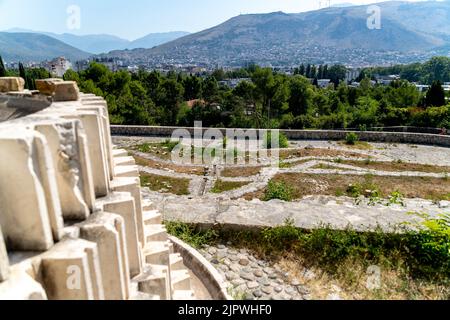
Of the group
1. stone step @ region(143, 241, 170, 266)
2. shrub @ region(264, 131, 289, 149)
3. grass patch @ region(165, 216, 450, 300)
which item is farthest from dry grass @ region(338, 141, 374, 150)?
stone step @ region(143, 241, 170, 266)

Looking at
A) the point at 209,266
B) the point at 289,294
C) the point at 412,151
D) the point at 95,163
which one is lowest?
the point at 412,151

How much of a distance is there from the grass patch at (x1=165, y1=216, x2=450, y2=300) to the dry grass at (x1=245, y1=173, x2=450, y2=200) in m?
5.81

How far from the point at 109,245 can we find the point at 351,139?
1965cm

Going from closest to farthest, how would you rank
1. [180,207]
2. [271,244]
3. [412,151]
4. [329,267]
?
[329,267]
[271,244]
[180,207]
[412,151]

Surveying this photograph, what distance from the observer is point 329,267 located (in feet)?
16.3

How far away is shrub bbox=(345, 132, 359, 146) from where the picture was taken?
2012 centimetres

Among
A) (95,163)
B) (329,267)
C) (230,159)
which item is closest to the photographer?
(95,163)

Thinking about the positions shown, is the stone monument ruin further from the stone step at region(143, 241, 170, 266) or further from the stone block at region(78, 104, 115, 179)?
the stone step at region(143, 241, 170, 266)

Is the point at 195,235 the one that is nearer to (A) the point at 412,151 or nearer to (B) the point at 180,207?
(B) the point at 180,207

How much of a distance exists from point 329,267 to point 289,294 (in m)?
0.81

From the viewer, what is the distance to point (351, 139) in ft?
66.2

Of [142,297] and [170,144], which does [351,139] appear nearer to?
[170,144]

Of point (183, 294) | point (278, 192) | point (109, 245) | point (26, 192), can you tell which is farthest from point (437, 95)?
point (26, 192)
